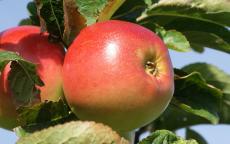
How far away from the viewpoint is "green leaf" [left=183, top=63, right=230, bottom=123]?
1924 millimetres

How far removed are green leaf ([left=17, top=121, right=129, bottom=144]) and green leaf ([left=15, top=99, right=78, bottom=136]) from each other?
31 cm

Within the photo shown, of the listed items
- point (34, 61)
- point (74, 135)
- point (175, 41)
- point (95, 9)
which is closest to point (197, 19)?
point (175, 41)

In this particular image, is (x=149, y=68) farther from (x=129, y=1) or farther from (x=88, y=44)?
(x=129, y=1)

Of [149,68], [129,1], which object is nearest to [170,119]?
[129,1]

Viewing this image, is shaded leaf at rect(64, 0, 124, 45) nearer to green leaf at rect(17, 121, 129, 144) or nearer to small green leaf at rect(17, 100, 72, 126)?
small green leaf at rect(17, 100, 72, 126)

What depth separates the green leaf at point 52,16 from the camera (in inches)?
58.2

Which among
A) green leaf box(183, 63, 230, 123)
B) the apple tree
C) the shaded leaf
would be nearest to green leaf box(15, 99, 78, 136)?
the apple tree

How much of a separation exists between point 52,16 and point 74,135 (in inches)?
19.8

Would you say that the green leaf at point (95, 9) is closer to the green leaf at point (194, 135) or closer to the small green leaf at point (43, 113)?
the small green leaf at point (43, 113)

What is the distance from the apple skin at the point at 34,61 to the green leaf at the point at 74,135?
13.1 inches

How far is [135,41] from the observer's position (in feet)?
4.42

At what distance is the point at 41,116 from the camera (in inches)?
55.9

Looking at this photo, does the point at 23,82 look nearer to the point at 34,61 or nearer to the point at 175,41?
the point at 34,61

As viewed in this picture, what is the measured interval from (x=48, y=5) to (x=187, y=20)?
1.58 feet
